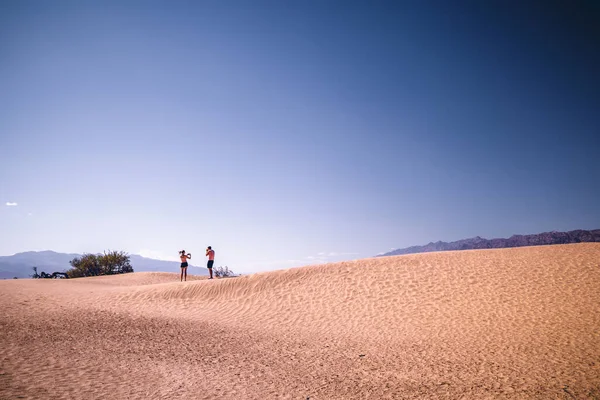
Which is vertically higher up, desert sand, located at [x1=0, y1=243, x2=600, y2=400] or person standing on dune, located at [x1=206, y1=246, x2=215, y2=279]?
person standing on dune, located at [x1=206, y1=246, x2=215, y2=279]

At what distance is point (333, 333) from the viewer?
1124 cm

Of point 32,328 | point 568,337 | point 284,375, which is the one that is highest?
point 32,328

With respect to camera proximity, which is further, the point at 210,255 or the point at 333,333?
the point at 210,255

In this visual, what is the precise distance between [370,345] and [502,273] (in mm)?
11387

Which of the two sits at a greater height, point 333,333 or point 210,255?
point 210,255

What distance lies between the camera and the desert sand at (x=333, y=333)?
20.4 feet

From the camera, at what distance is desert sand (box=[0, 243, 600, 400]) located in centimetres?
621

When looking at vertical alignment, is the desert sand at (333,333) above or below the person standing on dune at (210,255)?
below

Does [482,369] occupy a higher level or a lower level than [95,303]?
lower

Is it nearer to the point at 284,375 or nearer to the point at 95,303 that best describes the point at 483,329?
the point at 284,375

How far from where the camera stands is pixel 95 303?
14594mm

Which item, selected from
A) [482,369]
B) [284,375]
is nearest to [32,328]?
[284,375]

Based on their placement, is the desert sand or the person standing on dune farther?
the person standing on dune

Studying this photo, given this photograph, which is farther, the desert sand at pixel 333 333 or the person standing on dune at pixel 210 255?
the person standing on dune at pixel 210 255
